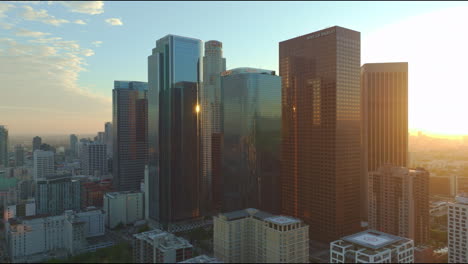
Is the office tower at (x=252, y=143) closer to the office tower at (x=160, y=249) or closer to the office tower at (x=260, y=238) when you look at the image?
the office tower at (x=260, y=238)

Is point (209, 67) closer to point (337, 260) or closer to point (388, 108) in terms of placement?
point (388, 108)

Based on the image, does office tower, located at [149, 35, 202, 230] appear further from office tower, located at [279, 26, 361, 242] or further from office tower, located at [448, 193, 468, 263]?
office tower, located at [448, 193, 468, 263]

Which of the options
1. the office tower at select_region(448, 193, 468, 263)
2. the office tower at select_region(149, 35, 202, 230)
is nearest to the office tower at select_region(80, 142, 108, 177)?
the office tower at select_region(149, 35, 202, 230)

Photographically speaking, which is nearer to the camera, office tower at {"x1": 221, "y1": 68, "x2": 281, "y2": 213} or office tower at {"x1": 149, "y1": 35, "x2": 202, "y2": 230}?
office tower at {"x1": 221, "y1": 68, "x2": 281, "y2": 213}

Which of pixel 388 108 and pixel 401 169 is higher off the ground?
pixel 388 108

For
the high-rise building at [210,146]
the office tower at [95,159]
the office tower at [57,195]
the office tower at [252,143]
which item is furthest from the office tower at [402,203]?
the office tower at [95,159]

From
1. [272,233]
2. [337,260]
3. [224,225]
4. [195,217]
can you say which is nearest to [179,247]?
[224,225]

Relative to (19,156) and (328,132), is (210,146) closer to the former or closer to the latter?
(328,132)
